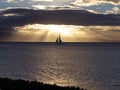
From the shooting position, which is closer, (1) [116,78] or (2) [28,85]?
(2) [28,85]

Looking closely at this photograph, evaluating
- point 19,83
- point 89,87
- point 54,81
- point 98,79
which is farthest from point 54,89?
point 98,79

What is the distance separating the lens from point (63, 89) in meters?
43.4

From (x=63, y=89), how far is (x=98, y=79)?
3368 cm

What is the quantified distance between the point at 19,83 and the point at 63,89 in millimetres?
5245

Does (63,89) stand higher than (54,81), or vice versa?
(63,89)

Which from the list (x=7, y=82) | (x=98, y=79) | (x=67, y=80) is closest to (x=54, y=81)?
(x=67, y=80)

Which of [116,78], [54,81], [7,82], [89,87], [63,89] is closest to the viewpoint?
[63,89]

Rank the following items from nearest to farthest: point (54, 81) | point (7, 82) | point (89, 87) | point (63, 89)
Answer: point (63, 89) < point (7, 82) < point (89, 87) < point (54, 81)

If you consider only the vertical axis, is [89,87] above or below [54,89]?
below

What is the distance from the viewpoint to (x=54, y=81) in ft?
236

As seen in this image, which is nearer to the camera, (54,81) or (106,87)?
(106,87)

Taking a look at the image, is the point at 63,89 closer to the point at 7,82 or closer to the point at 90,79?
the point at 7,82

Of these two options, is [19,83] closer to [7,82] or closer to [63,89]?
[7,82]

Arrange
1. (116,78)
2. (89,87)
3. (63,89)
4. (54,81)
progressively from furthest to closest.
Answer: (116,78) → (54,81) → (89,87) → (63,89)
